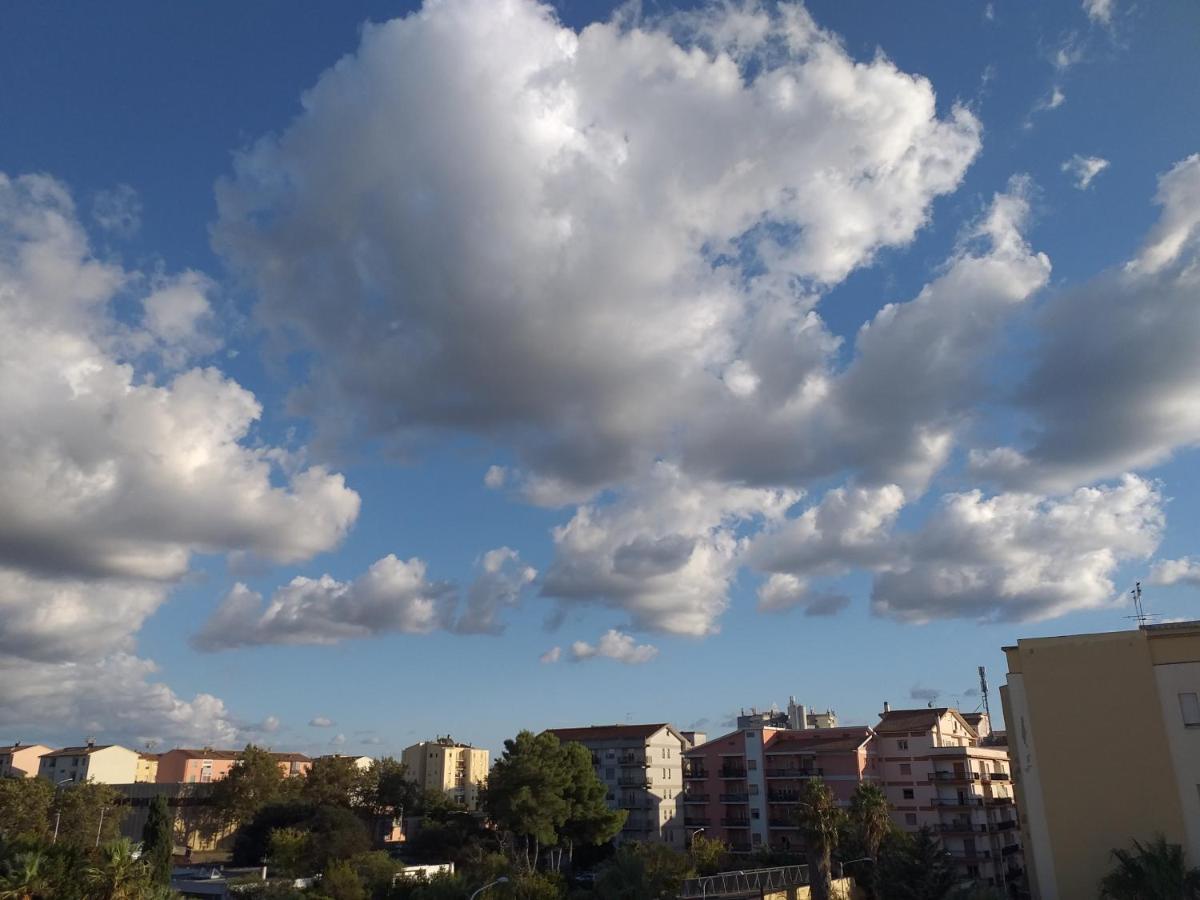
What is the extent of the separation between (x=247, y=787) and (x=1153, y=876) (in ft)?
307

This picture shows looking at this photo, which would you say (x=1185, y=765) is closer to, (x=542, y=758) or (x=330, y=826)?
(x=542, y=758)

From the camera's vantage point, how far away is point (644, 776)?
347ft

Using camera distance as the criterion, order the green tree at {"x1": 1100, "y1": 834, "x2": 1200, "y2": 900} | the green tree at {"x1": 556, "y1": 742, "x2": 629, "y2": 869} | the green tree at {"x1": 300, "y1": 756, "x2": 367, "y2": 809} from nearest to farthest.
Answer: the green tree at {"x1": 1100, "y1": 834, "x2": 1200, "y2": 900}, the green tree at {"x1": 556, "y1": 742, "x2": 629, "y2": 869}, the green tree at {"x1": 300, "y1": 756, "x2": 367, "y2": 809}

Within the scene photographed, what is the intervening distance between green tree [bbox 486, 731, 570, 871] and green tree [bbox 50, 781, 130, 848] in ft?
117

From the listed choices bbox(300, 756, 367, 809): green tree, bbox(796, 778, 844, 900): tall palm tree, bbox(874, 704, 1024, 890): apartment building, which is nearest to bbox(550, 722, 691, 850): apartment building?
bbox(300, 756, 367, 809): green tree

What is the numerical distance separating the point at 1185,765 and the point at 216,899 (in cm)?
5815

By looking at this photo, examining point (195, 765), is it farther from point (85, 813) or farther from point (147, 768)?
point (85, 813)

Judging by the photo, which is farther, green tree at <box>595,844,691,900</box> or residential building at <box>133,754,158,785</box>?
residential building at <box>133,754,158,785</box>

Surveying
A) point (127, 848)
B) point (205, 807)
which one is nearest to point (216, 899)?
point (127, 848)

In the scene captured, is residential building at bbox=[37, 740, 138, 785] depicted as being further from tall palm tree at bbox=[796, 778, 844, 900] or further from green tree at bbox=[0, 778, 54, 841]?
tall palm tree at bbox=[796, 778, 844, 900]

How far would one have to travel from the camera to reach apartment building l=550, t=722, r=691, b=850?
Answer: 341 ft

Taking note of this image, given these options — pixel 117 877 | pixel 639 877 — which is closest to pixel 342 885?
pixel 639 877

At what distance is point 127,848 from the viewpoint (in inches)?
1494

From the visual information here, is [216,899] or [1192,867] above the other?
[1192,867]
